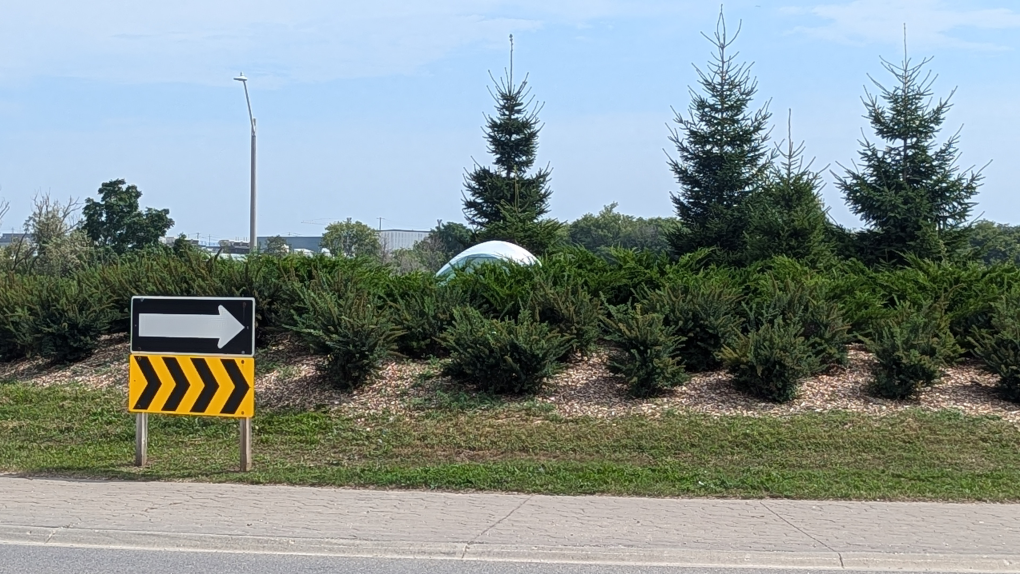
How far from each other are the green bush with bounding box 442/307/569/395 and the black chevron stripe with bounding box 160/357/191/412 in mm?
3414

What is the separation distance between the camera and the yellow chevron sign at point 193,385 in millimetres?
9102

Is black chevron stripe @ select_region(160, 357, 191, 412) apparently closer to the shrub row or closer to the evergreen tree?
the shrub row

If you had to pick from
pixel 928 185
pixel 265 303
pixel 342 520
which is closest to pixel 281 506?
pixel 342 520

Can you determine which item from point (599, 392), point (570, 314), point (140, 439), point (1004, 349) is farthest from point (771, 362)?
point (140, 439)

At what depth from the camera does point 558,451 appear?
9.99 meters

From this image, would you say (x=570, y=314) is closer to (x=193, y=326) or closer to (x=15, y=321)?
(x=193, y=326)

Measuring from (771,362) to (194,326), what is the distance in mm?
6054

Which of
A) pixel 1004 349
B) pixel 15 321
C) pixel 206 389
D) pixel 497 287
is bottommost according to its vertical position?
pixel 206 389

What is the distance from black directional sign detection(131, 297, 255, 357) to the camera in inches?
358

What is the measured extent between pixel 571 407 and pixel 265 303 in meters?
4.92

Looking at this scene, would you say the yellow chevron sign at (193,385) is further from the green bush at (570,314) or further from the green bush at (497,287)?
the green bush at (497,287)

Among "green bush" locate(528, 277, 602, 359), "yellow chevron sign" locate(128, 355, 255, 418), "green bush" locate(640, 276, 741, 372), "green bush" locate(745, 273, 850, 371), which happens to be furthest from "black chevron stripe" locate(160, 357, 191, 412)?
"green bush" locate(745, 273, 850, 371)

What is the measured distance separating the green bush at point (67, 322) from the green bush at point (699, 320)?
7491 mm

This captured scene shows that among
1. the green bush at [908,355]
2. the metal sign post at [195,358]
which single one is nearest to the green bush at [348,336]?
the metal sign post at [195,358]
